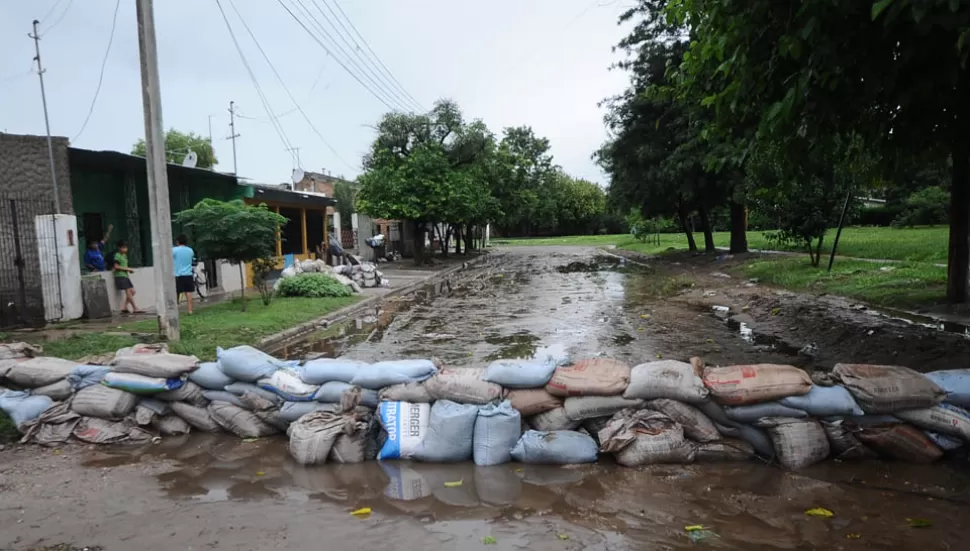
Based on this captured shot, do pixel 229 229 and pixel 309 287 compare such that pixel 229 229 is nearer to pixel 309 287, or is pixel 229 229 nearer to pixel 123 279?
pixel 123 279

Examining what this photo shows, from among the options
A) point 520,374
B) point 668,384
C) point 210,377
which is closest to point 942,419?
Answer: point 668,384

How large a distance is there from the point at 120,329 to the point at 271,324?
2279 mm

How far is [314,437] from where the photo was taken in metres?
4.79

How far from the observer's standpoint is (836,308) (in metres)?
11.2

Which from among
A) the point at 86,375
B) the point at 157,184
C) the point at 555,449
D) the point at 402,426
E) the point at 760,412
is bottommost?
the point at 555,449

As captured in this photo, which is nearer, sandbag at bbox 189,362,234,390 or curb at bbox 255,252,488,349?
sandbag at bbox 189,362,234,390

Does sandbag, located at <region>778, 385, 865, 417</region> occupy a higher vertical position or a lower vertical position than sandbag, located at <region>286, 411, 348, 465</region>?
higher

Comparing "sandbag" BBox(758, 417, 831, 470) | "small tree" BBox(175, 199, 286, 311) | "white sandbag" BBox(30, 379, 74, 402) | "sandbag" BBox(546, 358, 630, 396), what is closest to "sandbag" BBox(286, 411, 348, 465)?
"sandbag" BBox(546, 358, 630, 396)

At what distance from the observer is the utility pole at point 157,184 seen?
904 centimetres

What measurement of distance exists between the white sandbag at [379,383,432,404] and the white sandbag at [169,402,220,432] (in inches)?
67.8

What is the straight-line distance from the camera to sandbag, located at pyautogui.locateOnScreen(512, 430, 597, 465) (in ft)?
15.1

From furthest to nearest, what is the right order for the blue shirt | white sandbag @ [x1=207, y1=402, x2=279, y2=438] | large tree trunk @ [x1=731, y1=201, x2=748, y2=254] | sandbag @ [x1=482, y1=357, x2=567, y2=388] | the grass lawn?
1. large tree trunk @ [x1=731, y1=201, x2=748, y2=254]
2. the blue shirt
3. the grass lawn
4. white sandbag @ [x1=207, y1=402, x2=279, y2=438]
5. sandbag @ [x1=482, y1=357, x2=567, y2=388]

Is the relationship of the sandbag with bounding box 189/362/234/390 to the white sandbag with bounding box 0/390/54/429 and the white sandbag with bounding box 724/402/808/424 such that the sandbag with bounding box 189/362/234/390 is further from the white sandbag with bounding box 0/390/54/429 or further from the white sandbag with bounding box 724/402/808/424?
the white sandbag with bounding box 724/402/808/424

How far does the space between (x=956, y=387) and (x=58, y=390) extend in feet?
23.5
